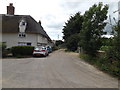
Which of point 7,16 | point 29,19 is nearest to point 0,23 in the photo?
point 7,16

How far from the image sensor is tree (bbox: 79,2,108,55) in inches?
847

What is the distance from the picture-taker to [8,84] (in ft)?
28.1

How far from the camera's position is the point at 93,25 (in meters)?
21.9

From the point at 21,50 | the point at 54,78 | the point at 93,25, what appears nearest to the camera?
the point at 54,78

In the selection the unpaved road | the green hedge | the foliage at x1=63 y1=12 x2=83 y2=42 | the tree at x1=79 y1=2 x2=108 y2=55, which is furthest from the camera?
the foliage at x1=63 y1=12 x2=83 y2=42

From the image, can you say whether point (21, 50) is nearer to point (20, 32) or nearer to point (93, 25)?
point (93, 25)

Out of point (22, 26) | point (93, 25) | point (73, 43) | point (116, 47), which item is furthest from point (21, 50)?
point (73, 43)

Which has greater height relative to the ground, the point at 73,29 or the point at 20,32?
the point at 73,29

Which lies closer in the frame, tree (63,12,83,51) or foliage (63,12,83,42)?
tree (63,12,83,51)

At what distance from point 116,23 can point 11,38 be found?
3228 cm

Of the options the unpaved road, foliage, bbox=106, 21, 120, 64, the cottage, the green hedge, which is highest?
the cottage

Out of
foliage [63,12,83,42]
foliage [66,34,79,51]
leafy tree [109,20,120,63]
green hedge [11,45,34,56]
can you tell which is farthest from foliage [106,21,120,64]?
foliage [63,12,83,42]

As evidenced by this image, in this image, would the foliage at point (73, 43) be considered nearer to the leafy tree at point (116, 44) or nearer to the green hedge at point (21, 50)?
the green hedge at point (21, 50)

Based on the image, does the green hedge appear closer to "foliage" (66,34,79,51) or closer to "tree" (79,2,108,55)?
"tree" (79,2,108,55)
